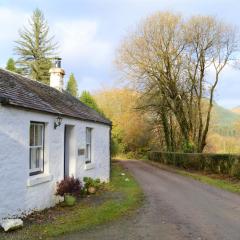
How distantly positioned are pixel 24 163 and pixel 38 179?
3.05 ft

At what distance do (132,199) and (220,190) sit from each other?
532cm

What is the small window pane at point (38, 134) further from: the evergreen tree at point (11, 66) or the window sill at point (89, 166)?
the evergreen tree at point (11, 66)

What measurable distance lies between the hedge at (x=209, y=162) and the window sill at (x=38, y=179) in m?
12.9

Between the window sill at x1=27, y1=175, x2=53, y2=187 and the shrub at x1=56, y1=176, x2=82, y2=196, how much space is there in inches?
26.8

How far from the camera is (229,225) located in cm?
979

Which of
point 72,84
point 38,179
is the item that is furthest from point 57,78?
point 72,84

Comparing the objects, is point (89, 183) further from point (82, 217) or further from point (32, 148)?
point (82, 217)

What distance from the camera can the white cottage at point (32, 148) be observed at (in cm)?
1007

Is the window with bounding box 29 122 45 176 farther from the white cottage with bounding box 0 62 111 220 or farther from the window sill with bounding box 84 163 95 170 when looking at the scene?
the window sill with bounding box 84 163 95 170

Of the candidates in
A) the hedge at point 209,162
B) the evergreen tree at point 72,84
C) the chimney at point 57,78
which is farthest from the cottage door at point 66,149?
the evergreen tree at point 72,84

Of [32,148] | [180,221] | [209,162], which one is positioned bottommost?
[180,221]

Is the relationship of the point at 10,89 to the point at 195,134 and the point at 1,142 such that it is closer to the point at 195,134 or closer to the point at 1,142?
the point at 1,142

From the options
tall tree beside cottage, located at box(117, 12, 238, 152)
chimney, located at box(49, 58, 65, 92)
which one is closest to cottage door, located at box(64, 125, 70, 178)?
chimney, located at box(49, 58, 65, 92)

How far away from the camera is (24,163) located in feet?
36.0
